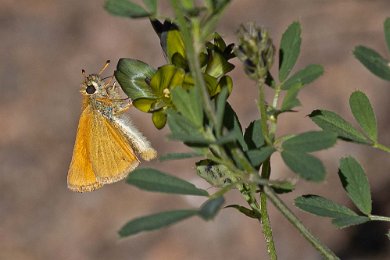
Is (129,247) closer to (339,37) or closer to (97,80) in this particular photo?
(339,37)

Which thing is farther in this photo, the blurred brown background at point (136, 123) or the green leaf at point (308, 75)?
the blurred brown background at point (136, 123)

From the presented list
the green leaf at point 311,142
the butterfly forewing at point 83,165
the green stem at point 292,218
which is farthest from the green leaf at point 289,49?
the butterfly forewing at point 83,165

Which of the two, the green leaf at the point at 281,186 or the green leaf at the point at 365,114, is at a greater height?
the green leaf at the point at 365,114

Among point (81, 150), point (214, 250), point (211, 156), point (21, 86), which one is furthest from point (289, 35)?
point (21, 86)

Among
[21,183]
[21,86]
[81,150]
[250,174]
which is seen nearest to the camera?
[250,174]

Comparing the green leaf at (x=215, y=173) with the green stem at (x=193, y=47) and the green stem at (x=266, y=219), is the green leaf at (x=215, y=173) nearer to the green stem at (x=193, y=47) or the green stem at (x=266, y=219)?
the green stem at (x=266, y=219)

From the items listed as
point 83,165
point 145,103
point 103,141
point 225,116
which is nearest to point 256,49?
point 225,116

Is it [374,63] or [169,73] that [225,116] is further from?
[374,63]

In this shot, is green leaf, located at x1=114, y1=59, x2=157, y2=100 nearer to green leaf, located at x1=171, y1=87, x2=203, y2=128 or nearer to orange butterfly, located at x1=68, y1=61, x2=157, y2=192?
green leaf, located at x1=171, y1=87, x2=203, y2=128
